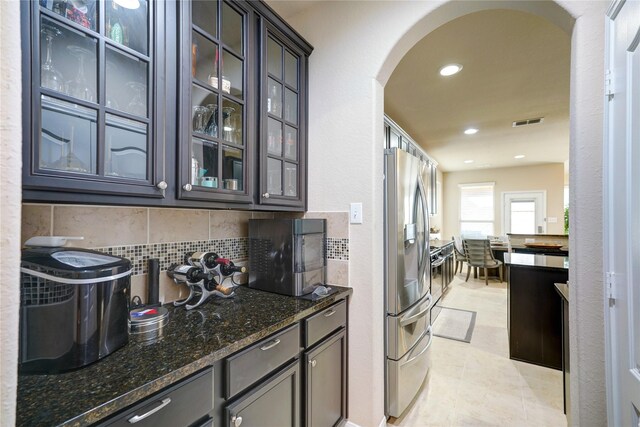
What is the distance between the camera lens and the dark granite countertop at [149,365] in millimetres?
642

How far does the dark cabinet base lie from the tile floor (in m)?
0.12

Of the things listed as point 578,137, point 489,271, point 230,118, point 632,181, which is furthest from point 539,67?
point 489,271

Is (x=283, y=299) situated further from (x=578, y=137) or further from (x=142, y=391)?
(x=578, y=137)

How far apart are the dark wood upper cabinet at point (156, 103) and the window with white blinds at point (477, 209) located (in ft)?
23.0

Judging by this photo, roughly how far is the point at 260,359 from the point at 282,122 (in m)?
1.29

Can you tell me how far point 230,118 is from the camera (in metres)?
1.39

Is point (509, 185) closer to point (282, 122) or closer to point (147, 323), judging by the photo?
point (282, 122)

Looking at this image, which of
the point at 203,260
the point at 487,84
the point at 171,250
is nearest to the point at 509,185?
the point at 487,84

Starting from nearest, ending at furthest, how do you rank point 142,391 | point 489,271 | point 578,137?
point 142,391 → point 578,137 → point 489,271

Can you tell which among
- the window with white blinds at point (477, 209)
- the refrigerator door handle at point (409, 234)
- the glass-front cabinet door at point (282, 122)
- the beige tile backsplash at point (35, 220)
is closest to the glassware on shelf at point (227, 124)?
the glass-front cabinet door at point (282, 122)

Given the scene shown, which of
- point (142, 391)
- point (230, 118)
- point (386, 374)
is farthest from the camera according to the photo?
point (386, 374)

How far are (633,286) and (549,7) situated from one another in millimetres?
1238

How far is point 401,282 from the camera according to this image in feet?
5.94

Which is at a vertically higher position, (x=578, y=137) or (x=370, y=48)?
(x=370, y=48)
